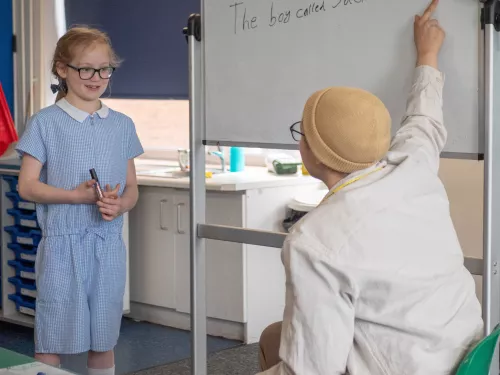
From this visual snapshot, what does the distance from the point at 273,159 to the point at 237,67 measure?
5.70 feet

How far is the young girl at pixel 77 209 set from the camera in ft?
8.56

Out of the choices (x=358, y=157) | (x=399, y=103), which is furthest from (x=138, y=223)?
(x=358, y=157)

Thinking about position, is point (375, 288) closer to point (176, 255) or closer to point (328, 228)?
point (328, 228)

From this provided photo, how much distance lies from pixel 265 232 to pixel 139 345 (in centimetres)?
189

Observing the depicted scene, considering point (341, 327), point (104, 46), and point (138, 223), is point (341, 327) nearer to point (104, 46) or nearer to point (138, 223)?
point (104, 46)

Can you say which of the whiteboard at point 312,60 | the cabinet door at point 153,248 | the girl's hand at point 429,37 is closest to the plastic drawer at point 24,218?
the cabinet door at point 153,248

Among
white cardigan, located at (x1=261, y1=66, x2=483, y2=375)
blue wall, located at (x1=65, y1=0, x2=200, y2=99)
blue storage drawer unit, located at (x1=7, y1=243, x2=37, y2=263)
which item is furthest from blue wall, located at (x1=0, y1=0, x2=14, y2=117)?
white cardigan, located at (x1=261, y1=66, x2=483, y2=375)

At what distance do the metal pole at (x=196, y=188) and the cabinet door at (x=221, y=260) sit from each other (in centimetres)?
132

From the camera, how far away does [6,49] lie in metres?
5.06

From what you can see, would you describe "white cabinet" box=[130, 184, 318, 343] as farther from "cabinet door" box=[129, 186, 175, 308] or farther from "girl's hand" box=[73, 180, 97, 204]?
"girl's hand" box=[73, 180, 97, 204]

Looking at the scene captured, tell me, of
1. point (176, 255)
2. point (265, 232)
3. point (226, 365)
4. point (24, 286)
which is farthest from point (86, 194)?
point (24, 286)

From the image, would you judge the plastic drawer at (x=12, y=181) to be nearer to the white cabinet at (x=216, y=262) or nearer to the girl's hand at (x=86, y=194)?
the white cabinet at (x=216, y=262)

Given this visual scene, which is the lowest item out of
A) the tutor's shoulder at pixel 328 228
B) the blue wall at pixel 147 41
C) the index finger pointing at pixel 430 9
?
the tutor's shoulder at pixel 328 228

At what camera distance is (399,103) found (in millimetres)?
2133
